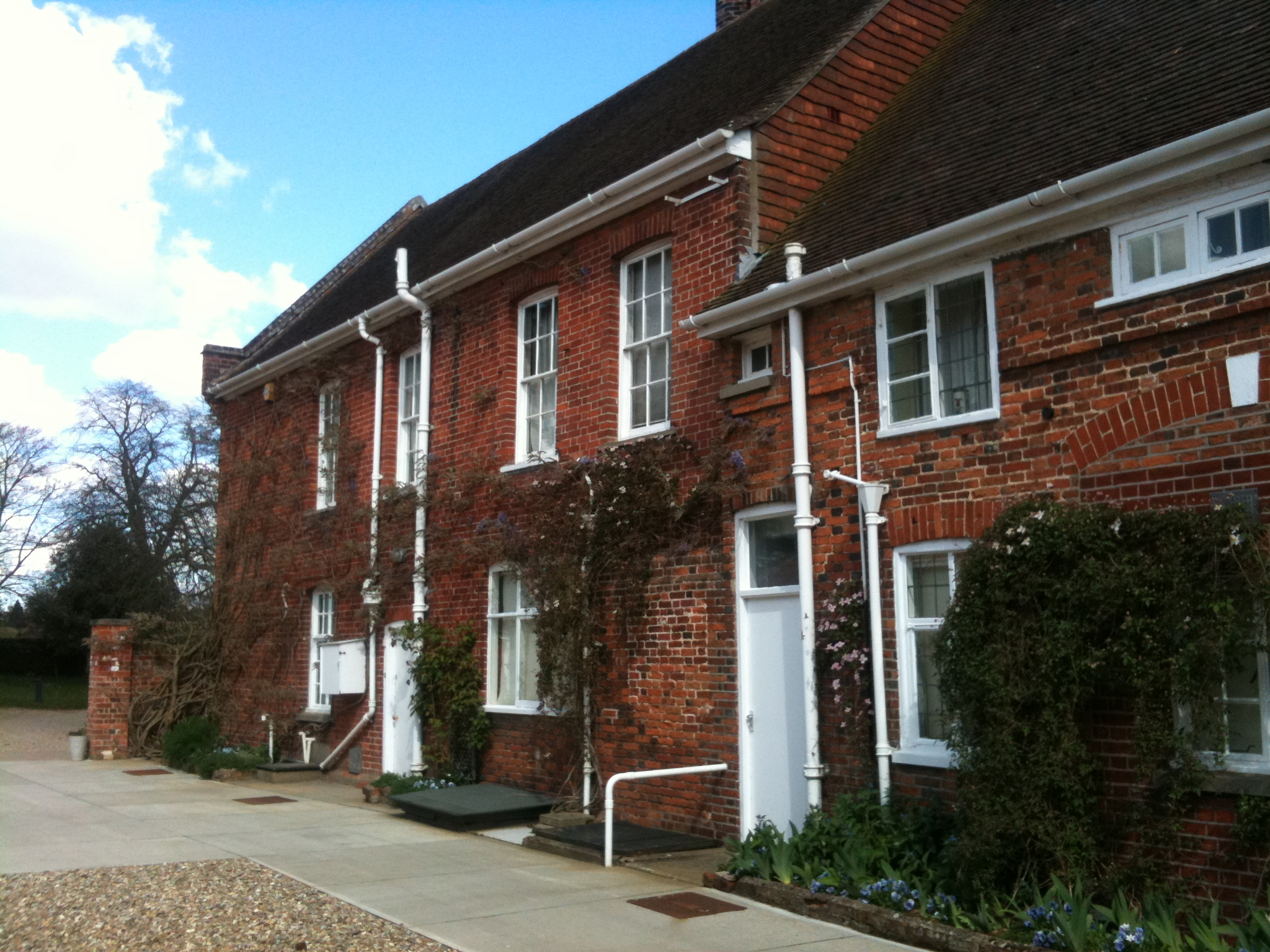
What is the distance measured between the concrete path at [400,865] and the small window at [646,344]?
4264 millimetres

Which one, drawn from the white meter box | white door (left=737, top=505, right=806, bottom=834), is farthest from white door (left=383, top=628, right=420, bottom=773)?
white door (left=737, top=505, right=806, bottom=834)

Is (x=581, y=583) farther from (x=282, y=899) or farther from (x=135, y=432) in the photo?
(x=135, y=432)

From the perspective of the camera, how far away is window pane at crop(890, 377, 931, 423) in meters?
8.68

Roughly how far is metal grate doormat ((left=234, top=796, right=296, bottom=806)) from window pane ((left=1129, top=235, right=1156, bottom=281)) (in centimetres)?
1053

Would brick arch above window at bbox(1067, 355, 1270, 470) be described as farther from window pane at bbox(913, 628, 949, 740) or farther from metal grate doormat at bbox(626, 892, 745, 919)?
metal grate doormat at bbox(626, 892, 745, 919)

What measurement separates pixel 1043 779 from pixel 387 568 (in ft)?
32.6

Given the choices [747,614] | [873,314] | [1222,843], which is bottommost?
[1222,843]

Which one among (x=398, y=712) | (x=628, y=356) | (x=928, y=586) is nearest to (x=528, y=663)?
(x=398, y=712)

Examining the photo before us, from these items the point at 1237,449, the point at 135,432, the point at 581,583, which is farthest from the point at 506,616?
the point at 135,432

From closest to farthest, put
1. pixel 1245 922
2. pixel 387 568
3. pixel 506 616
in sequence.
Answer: pixel 1245 922, pixel 506 616, pixel 387 568

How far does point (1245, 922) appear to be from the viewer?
607 cm

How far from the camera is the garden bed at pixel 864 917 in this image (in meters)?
6.52

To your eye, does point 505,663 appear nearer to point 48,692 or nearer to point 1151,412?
point 1151,412

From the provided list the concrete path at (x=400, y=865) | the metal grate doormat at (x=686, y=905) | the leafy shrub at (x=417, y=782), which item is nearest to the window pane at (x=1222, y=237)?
the concrete path at (x=400, y=865)
